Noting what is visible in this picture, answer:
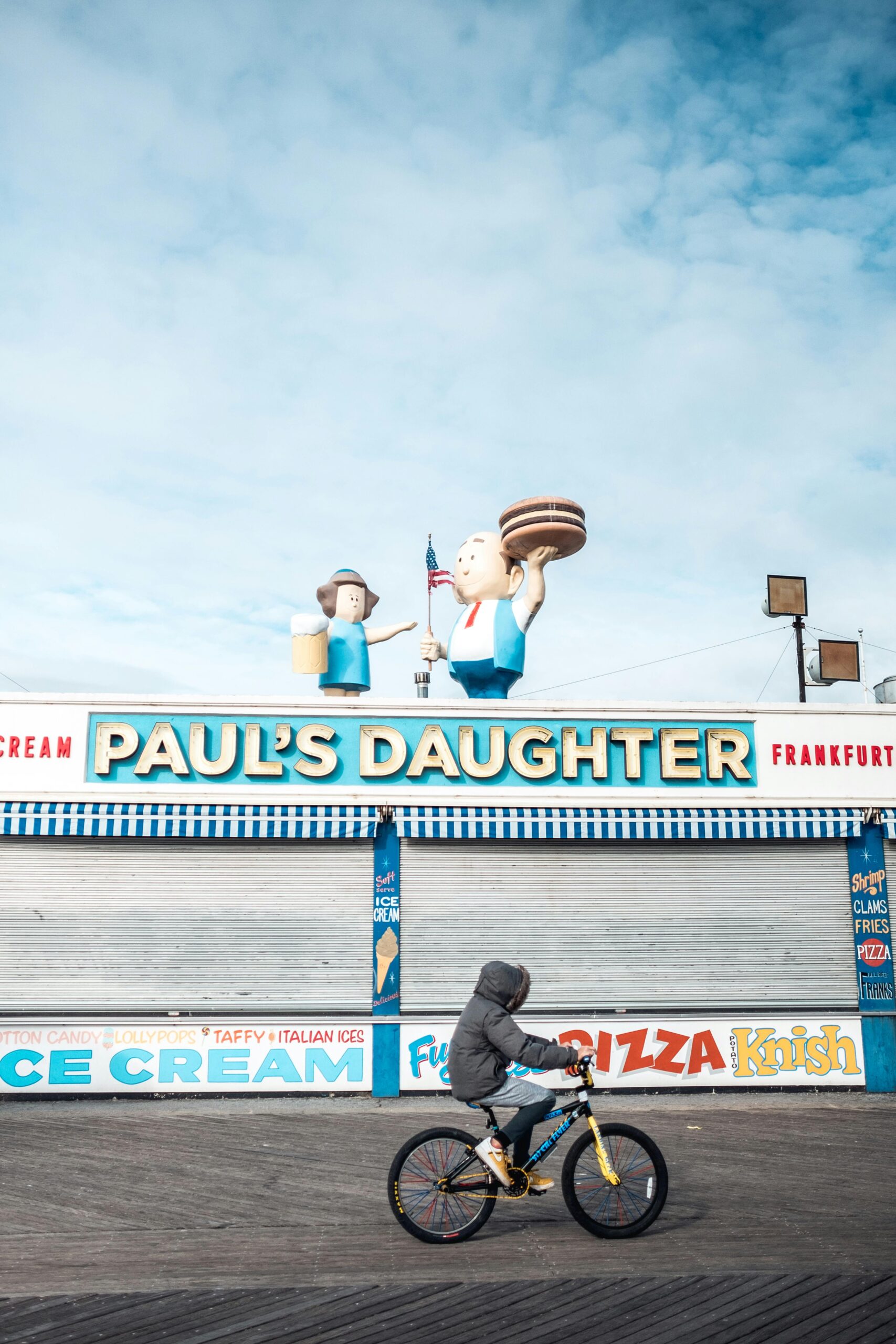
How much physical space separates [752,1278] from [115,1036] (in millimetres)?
8275

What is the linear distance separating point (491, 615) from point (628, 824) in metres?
3.55

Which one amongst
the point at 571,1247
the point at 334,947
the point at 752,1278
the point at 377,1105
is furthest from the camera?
the point at 334,947

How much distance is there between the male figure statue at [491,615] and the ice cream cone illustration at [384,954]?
11.2 ft

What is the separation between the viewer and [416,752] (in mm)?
12758

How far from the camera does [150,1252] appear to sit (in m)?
6.50

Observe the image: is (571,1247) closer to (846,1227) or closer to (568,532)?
(846,1227)

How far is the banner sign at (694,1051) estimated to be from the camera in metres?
12.0

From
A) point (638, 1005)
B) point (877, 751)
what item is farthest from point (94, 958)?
point (877, 751)

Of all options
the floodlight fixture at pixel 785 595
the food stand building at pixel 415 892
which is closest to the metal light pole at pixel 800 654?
the floodlight fixture at pixel 785 595

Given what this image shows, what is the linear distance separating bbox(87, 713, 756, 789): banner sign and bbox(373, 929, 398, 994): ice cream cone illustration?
1.91m

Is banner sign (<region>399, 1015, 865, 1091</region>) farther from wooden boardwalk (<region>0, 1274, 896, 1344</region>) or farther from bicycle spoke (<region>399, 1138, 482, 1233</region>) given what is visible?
wooden boardwalk (<region>0, 1274, 896, 1344</region>)

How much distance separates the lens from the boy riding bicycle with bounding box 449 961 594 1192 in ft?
20.9

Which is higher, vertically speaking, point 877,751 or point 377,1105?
point 877,751

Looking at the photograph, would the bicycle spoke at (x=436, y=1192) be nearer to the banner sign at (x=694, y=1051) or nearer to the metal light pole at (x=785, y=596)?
the banner sign at (x=694, y=1051)
